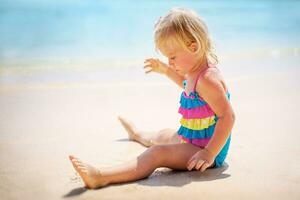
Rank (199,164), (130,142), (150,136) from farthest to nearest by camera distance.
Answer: (130,142) → (150,136) → (199,164)

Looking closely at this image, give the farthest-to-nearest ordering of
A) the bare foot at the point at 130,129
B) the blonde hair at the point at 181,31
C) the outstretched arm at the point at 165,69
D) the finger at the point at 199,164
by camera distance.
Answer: the bare foot at the point at 130,129 < the outstretched arm at the point at 165,69 < the blonde hair at the point at 181,31 < the finger at the point at 199,164

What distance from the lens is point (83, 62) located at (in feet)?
21.5

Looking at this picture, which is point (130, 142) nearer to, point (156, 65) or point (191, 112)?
point (156, 65)

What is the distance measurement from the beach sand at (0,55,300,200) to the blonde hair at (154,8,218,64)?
28.8 inches

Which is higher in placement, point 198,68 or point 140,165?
point 198,68

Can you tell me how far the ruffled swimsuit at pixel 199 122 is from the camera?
2670mm

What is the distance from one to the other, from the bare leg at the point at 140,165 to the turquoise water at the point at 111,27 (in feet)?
14.0

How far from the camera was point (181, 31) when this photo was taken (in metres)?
2.63

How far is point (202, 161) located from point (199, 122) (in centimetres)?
28

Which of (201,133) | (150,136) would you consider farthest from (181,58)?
(150,136)

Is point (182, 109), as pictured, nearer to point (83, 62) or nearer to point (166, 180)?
point (166, 180)

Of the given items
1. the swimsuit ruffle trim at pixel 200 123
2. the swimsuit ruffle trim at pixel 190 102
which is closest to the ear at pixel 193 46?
the swimsuit ruffle trim at pixel 190 102

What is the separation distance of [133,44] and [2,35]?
2.46 metres

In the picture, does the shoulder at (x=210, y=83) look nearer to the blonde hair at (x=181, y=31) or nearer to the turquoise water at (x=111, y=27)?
the blonde hair at (x=181, y=31)
